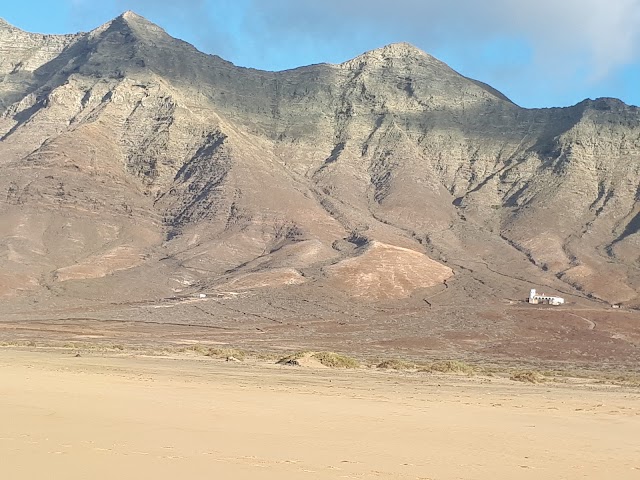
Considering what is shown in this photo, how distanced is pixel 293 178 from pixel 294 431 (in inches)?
5405

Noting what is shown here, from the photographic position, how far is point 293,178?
493 ft

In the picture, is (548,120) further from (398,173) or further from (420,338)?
(420,338)

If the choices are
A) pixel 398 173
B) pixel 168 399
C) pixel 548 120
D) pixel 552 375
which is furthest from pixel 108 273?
pixel 548 120

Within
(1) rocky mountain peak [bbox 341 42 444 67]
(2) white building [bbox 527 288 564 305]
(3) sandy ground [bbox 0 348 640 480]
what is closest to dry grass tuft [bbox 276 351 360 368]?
(3) sandy ground [bbox 0 348 640 480]

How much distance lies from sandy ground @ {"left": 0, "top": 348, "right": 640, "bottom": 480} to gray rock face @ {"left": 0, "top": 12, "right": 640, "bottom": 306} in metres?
81.7

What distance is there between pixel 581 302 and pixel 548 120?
80.0 metres

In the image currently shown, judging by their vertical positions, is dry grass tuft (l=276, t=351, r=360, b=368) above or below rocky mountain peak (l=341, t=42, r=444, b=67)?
below

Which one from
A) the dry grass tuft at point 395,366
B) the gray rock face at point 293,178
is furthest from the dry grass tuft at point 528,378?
the gray rock face at point 293,178

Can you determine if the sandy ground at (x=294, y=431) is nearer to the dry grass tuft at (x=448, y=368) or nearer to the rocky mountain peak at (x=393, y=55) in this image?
the dry grass tuft at (x=448, y=368)

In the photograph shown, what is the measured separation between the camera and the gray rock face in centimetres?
11450

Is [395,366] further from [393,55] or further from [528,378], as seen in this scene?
[393,55]

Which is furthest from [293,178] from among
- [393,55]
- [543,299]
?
[543,299]

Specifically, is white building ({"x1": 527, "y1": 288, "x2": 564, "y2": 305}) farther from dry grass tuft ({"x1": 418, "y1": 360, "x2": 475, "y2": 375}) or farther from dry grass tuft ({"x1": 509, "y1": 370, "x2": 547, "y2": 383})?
dry grass tuft ({"x1": 509, "y1": 370, "x2": 547, "y2": 383})

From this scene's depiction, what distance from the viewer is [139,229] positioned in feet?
431
